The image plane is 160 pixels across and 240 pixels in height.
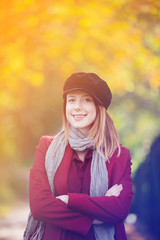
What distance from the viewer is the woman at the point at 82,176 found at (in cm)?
202

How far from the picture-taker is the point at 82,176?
215 cm

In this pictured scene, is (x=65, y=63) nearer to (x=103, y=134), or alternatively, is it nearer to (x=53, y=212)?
(x=103, y=134)

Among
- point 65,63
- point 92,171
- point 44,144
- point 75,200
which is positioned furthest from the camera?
point 65,63

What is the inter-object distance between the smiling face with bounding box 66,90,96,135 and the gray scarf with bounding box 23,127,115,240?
0.07 metres

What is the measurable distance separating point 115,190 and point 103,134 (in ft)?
1.21

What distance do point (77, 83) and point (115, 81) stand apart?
4.42m

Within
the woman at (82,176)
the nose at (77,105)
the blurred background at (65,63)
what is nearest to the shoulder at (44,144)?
the woman at (82,176)

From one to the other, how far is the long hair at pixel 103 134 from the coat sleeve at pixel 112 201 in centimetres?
7

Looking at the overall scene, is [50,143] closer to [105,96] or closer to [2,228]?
[105,96]

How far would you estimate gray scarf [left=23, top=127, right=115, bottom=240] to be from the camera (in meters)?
2.09

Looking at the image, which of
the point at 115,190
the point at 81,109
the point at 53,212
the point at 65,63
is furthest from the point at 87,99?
the point at 65,63

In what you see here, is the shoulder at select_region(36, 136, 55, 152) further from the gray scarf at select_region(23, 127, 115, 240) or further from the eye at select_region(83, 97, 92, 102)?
the eye at select_region(83, 97, 92, 102)

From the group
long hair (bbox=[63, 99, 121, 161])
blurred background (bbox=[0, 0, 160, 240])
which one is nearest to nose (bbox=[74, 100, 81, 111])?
long hair (bbox=[63, 99, 121, 161])

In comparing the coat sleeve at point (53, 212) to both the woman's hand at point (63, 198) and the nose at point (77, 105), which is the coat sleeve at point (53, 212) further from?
the nose at point (77, 105)
